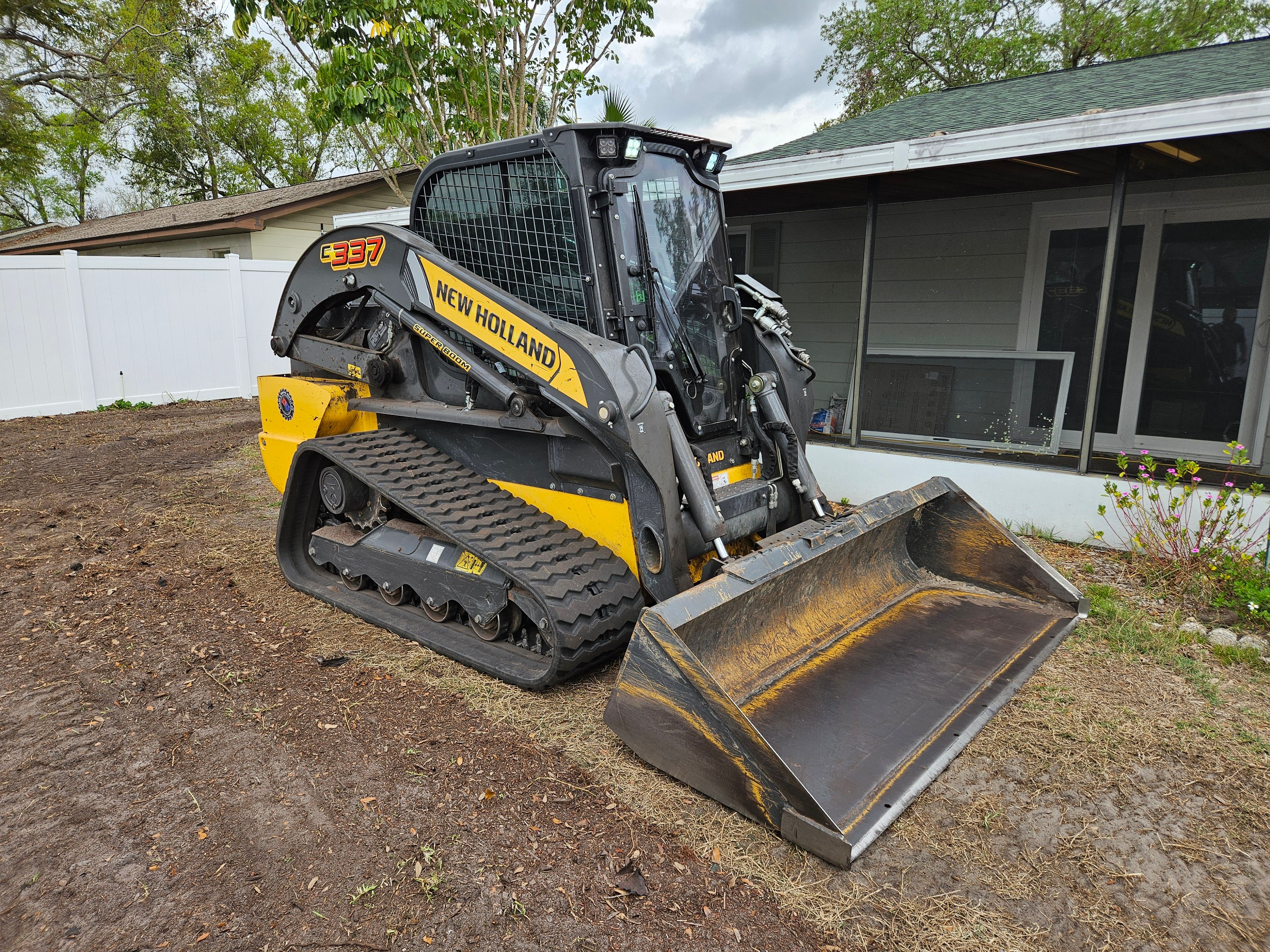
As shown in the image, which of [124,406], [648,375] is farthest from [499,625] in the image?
[124,406]

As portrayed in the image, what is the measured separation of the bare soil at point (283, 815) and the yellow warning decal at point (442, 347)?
1.46 m

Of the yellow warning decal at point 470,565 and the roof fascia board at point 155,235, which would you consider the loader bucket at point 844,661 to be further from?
the roof fascia board at point 155,235

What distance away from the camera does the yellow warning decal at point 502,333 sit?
3256 millimetres

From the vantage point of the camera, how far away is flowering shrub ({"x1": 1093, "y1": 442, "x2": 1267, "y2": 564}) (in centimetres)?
450

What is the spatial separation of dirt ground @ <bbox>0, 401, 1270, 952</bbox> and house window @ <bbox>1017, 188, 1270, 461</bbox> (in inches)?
144

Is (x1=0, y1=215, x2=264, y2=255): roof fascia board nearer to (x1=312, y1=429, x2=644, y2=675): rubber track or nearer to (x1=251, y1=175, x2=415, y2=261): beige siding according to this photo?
(x1=251, y1=175, x2=415, y2=261): beige siding

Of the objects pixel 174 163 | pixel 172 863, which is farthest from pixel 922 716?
pixel 174 163

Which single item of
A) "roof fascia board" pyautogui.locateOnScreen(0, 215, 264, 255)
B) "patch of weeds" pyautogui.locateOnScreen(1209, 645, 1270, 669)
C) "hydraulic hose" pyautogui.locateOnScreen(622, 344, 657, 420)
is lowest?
"patch of weeds" pyautogui.locateOnScreen(1209, 645, 1270, 669)

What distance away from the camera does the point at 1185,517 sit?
4922 mm

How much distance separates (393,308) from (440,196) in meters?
0.62

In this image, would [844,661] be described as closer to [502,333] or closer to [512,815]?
[512,815]

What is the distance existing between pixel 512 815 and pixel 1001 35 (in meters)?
25.2

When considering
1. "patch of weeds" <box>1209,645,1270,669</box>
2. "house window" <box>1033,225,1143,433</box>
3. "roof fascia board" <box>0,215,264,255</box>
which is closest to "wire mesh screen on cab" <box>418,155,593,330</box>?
"patch of weeds" <box>1209,645,1270,669</box>

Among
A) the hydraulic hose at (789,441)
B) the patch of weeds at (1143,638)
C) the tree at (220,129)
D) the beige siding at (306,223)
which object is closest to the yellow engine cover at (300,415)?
the hydraulic hose at (789,441)
